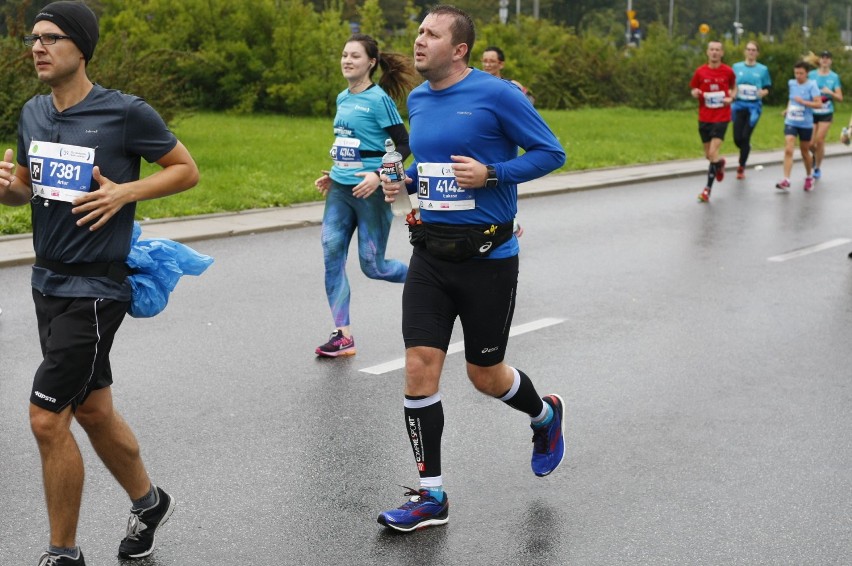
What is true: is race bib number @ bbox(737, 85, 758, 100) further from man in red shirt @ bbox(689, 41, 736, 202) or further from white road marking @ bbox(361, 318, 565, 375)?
white road marking @ bbox(361, 318, 565, 375)

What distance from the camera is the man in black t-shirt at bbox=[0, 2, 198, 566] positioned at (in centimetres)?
414

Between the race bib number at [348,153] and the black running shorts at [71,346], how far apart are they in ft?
10.7

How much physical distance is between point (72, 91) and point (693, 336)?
5220mm

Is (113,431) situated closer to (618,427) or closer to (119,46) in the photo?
(618,427)

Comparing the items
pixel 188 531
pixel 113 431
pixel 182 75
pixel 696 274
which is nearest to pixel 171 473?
pixel 188 531

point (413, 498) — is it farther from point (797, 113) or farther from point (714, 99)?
point (797, 113)

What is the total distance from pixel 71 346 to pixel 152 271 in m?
0.43

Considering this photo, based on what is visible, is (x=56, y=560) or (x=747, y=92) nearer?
(x=56, y=560)

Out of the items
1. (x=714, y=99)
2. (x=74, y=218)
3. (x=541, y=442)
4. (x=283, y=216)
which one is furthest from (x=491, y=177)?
(x=714, y=99)

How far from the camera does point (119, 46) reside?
2280cm

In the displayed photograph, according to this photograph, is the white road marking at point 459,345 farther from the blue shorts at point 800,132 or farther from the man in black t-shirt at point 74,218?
the blue shorts at point 800,132

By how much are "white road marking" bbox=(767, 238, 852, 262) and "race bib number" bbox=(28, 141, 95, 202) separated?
28.1ft

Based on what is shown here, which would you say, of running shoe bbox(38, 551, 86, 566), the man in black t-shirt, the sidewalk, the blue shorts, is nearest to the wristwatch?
the man in black t-shirt

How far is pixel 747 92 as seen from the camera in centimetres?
1900
